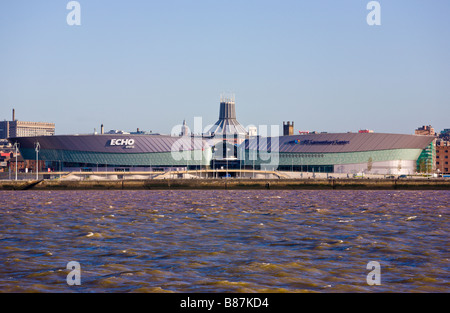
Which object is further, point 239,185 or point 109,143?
point 109,143

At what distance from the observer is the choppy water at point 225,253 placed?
2055 centimetres

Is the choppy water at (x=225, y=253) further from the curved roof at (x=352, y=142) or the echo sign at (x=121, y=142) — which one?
the echo sign at (x=121, y=142)

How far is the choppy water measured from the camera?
20.5 meters

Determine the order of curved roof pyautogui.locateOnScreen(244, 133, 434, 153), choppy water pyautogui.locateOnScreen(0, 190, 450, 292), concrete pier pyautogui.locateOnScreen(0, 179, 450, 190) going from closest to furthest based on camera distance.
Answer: choppy water pyautogui.locateOnScreen(0, 190, 450, 292) < concrete pier pyautogui.locateOnScreen(0, 179, 450, 190) < curved roof pyautogui.locateOnScreen(244, 133, 434, 153)

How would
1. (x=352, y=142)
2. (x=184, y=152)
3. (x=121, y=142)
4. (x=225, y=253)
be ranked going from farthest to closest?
(x=184, y=152) < (x=121, y=142) < (x=352, y=142) < (x=225, y=253)

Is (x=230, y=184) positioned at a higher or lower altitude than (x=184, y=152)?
lower

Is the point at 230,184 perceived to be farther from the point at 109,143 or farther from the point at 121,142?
the point at 109,143

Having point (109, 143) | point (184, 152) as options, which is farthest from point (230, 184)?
point (109, 143)

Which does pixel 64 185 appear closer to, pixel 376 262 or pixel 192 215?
pixel 192 215

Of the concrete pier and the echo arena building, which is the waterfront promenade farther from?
the echo arena building

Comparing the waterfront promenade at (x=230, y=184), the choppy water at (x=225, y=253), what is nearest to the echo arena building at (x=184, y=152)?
the waterfront promenade at (x=230, y=184)

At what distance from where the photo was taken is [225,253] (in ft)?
89.6

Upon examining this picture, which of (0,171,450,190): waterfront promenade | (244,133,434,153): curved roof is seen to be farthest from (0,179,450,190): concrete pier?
(244,133,434,153): curved roof
